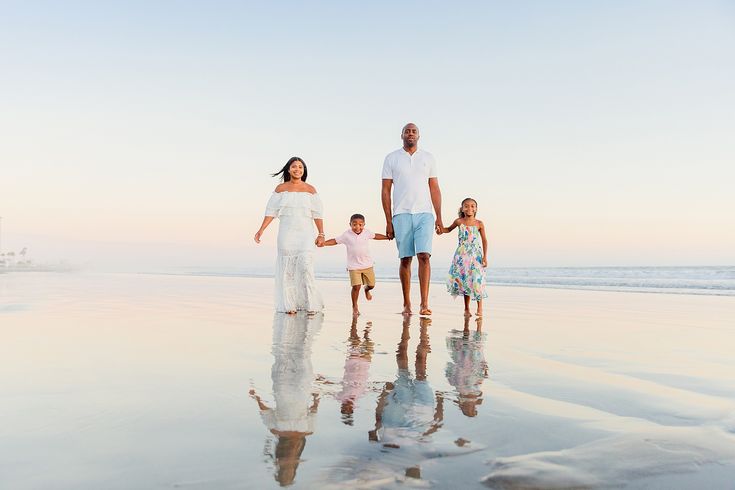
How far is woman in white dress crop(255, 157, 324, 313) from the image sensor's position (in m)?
7.84

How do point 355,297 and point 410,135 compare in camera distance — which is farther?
point 355,297

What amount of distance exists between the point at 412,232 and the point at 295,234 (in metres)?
1.79

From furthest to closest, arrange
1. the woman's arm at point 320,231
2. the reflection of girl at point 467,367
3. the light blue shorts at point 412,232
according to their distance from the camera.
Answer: the woman's arm at point 320,231 < the light blue shorts at point 412,232 < the reflection of girl at point 467,367

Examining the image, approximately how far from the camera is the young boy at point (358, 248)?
8.47 metres

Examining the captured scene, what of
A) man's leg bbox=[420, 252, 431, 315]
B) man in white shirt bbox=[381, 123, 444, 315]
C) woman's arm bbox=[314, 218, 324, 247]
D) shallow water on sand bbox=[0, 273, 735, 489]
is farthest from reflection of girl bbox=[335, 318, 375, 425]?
woman's arm bbox=[314, 218, 324, 247]

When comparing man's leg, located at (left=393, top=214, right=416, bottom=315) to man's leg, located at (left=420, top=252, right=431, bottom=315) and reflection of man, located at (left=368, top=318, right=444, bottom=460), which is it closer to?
man's leg, located at (left=420, top=252, right=431, bottom=315)

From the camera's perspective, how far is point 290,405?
2414mm

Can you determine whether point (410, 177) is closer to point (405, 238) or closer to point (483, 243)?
point (405, 238)

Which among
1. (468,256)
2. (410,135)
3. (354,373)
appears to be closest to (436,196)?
(410,135)

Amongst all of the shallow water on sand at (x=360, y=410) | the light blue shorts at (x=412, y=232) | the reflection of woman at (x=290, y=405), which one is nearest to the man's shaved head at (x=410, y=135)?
the light blue shorts at (x=412, y=232)

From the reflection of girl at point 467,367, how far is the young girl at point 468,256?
107 inches

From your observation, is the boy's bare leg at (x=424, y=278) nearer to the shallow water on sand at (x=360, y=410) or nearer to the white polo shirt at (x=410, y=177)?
the white polo shirt at (x=410, y=177)

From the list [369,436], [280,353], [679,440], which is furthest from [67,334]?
[679,440]

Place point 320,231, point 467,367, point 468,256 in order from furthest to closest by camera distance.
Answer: point 468,256, point 320,231, point 467,367
